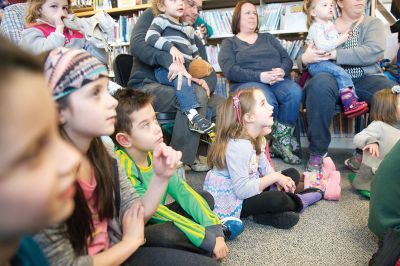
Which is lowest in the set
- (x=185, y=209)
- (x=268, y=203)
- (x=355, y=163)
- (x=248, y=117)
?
(x=355, y=163)

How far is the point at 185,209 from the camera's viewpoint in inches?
52.6

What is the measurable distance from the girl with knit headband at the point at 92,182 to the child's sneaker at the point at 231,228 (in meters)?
0.55

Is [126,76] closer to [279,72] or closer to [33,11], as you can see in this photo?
[33,11]

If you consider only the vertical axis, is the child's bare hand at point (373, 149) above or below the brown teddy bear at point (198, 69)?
below

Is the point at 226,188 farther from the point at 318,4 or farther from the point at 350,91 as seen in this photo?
the point at 318,4

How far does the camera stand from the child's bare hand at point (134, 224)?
3.00ft

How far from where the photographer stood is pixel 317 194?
1.84m

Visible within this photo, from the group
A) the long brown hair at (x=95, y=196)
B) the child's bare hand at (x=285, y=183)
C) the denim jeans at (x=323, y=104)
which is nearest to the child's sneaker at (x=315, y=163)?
the denim jeans at (x=323, y=104)

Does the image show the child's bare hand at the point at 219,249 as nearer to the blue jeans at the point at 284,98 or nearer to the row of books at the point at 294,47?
the blue jeans at the point at 284,98

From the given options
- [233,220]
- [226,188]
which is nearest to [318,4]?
[226,188]

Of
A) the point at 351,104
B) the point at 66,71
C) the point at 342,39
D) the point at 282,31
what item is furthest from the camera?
the point at 282,31

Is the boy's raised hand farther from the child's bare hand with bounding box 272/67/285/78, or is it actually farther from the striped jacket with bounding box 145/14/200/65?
the child's bare hand with bounding box 272/67/285/78

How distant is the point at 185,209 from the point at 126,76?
1354mm

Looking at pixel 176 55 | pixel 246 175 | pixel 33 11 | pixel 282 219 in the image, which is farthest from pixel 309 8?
pixel 33 11
